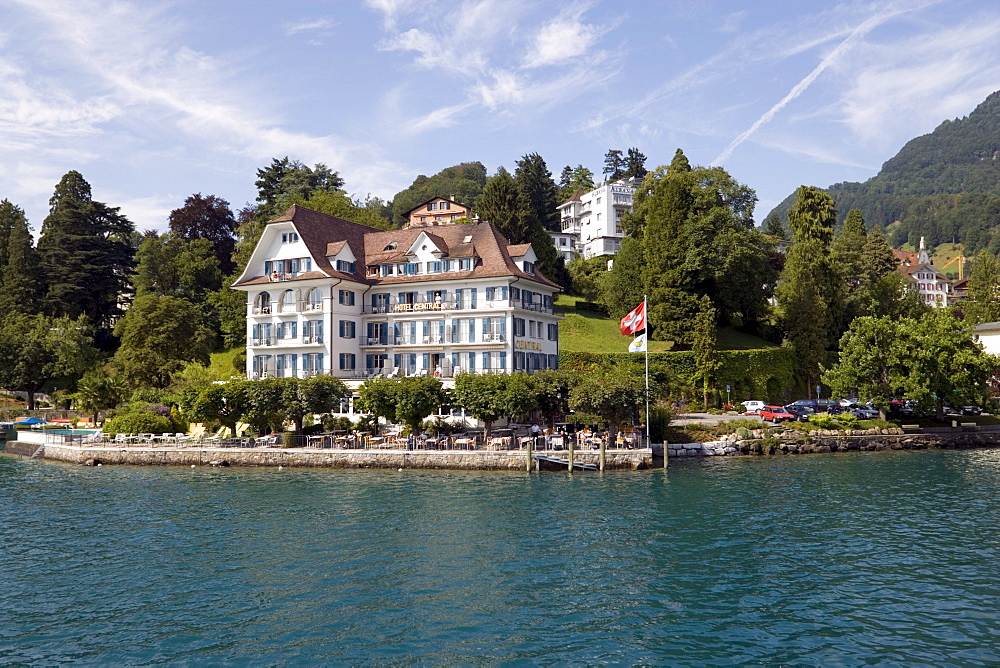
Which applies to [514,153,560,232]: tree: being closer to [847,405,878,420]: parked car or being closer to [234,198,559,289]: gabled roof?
[234,198,559,289]: gabled roof

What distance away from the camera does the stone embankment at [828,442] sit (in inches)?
2265

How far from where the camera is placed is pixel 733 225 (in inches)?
3570

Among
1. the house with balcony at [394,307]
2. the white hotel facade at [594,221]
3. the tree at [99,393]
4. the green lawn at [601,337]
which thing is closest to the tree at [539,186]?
the white hotel facade at [594,221]

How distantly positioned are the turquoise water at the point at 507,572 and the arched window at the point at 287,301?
25.0 metres

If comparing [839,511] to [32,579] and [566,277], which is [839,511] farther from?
[566,277]

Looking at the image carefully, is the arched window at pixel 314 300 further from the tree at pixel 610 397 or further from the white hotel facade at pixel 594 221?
the white hotel facade at pixel 594 221

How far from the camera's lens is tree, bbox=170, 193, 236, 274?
362ft

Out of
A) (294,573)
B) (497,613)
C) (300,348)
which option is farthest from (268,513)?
(300,348)

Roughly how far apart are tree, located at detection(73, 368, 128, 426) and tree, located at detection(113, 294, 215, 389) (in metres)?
4.50

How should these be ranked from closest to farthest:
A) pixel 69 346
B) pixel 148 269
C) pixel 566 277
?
pixel 69 346 < pixel 148 269 < pixel 566 277

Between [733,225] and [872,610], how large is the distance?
73.2 meters

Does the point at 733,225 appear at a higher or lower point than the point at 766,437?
higher

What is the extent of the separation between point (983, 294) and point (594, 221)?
64947 millimetres

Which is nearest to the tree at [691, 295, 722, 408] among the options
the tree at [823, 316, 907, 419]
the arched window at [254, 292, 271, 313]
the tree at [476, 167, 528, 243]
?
the tree at [823, 316, 907, 419]
